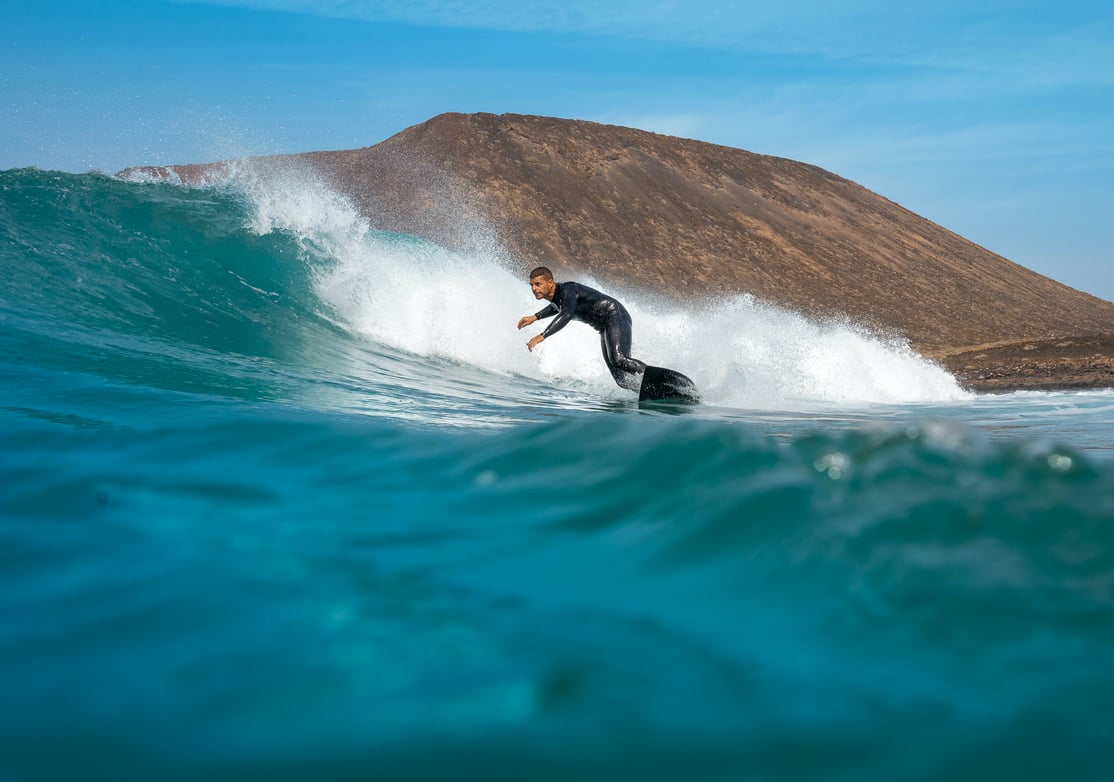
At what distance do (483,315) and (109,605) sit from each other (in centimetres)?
951

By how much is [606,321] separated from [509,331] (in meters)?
3.23

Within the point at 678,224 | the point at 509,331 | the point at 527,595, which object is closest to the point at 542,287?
the point at 509,331

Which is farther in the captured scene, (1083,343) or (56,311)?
(1083,343)

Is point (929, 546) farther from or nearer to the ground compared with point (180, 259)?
nearer to the ground

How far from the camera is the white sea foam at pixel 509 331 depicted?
10047 millimetres

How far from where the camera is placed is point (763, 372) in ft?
32.8

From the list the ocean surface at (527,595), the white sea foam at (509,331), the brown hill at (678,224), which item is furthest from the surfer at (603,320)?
the brown hill at (678,224)

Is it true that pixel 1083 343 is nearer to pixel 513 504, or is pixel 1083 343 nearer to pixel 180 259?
pixel 180 259

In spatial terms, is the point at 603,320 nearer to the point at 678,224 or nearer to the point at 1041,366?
the point at 1041,366

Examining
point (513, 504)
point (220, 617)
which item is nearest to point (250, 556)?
point (220, 617)

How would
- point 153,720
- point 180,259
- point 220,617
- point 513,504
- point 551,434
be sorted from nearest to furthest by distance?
point 153,720
point 220,617
point 513,504
point 551,434
point 180,259

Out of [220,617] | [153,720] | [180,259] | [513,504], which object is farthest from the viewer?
[180,259]

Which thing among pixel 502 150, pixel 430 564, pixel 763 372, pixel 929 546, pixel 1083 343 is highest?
pixel 502 150

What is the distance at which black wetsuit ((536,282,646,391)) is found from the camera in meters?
8.05
